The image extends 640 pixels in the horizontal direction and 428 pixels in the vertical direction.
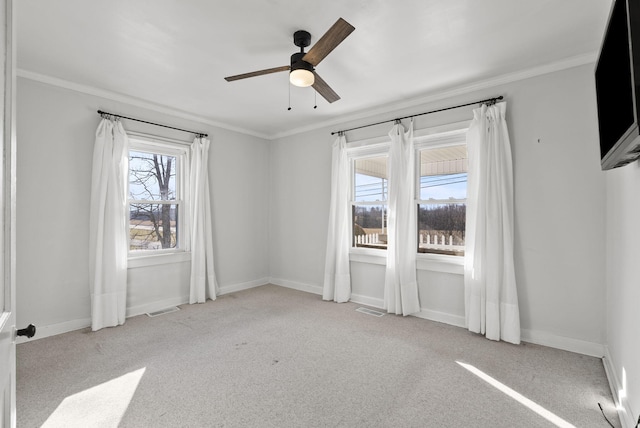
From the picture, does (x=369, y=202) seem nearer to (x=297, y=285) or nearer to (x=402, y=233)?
(x=402, y=233)

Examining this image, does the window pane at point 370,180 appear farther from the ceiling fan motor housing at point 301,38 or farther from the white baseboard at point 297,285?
the ceiling fan motor housing at point 301,38

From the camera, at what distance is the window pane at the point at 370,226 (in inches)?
173

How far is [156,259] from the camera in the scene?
4.09m

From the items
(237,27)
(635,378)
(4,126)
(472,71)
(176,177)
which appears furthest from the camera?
(176,177)

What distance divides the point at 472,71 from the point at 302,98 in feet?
6.12

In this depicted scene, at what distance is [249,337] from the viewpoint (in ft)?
10.5

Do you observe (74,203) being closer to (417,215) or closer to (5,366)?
(5,366)

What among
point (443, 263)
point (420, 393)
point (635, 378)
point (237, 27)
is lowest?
point (420, 393)

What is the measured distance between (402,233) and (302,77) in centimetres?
225

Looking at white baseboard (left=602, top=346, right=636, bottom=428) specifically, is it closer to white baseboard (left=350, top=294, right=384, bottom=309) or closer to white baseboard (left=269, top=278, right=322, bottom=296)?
white baseboard (left=350, top=294, right=384, bottom=309)

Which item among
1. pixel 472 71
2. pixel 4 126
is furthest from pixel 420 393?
pixel 472 71

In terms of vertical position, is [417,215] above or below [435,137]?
below

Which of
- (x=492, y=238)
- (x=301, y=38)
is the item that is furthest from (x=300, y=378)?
(x=301, y=38)

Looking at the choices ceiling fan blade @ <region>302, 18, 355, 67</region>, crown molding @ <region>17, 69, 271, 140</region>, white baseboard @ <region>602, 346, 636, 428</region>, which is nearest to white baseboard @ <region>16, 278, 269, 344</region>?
crown molding @ <region>17, 69, 271, 140</region>
